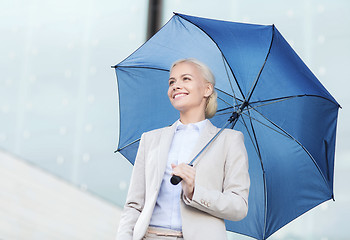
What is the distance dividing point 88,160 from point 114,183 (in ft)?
1.19

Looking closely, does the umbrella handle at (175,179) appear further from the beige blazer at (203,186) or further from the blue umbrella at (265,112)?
the blue umbrella at (265,112)

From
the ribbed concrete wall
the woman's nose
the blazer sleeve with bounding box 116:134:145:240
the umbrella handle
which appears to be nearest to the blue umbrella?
the woman's nose

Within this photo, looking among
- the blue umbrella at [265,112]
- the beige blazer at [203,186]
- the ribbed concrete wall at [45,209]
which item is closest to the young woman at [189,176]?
the beige blazer at [203,186]

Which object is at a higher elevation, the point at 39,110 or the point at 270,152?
the point at 39,110

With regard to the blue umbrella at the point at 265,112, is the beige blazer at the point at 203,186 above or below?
below

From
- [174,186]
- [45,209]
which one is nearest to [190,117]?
[174,186]

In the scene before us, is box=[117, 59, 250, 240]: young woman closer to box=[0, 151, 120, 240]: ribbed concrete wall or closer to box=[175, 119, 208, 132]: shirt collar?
box=[175, 119, 208, 132]: shirt collar

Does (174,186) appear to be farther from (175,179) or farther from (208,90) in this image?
(208,90)

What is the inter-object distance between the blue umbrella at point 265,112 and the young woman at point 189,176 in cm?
16

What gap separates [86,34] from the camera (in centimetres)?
488

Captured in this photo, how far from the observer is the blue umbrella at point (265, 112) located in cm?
169

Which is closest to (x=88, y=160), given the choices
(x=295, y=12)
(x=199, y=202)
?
(x=295, y=12)

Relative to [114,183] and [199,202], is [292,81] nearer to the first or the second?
[199,202]

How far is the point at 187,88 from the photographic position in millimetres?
1552
